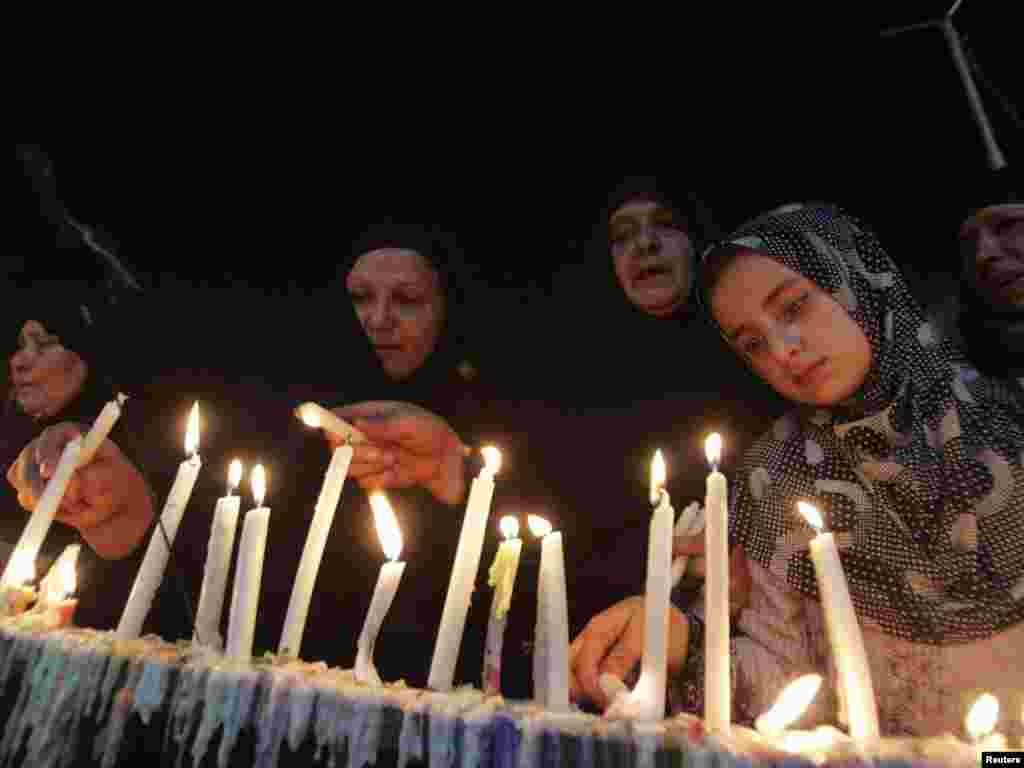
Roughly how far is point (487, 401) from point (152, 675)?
126 centimetres

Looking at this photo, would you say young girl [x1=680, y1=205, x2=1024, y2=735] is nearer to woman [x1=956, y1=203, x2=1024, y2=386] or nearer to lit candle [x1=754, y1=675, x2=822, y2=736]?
woman [x1=956, y1=203, x2=1024, y2=386]

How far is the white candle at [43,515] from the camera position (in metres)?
0.98

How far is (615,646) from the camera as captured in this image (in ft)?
3.56

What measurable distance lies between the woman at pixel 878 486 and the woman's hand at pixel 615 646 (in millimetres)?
40

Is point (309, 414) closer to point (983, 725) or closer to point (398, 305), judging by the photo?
point (398, 305)

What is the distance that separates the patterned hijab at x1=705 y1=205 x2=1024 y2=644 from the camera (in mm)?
1018

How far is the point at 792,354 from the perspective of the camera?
107 cm

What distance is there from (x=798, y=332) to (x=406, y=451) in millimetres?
1104

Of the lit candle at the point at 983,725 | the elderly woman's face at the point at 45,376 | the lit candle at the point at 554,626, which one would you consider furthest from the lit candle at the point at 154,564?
the elderly woman's face at the point at 45,376

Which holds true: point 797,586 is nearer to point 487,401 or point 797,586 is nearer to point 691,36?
point 487,401

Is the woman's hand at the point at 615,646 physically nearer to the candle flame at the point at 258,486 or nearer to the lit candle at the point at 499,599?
the lit candle at the point at 499,599

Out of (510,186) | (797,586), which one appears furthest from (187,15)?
(797,586)

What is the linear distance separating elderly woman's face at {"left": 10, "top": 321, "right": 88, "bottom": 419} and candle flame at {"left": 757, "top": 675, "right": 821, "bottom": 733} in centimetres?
234

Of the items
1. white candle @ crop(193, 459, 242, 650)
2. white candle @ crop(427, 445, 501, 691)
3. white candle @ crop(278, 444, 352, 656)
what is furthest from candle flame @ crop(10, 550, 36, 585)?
white candle @ crop(427, 445, 501, 691)
